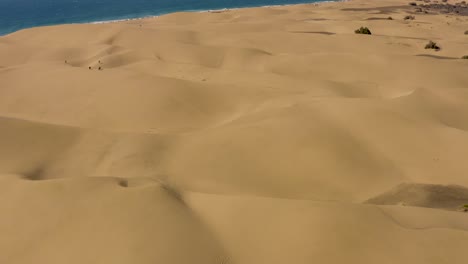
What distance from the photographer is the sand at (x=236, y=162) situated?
3.72 m

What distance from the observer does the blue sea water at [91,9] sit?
42156 millimetres

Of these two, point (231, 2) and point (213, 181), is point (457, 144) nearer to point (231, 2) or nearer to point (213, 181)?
point (213, 181)

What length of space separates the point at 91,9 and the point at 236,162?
50728 mm

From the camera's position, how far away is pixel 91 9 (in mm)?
49781

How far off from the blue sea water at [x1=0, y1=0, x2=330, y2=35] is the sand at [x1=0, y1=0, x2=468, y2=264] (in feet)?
107

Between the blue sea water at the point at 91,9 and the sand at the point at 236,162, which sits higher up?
the sand at the point at 236,162

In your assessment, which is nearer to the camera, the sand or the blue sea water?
the sand

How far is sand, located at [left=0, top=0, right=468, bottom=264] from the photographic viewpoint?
3717mm

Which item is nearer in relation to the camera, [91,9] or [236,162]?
[236,162]

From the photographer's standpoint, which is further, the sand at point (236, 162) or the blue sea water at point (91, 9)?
the blue sea water at point (91, 9)

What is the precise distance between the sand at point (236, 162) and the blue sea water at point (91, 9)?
32.6m

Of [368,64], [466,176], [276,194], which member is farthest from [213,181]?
[368,64]

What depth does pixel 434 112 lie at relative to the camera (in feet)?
26.5

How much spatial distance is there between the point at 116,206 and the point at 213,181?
1.75 metres
